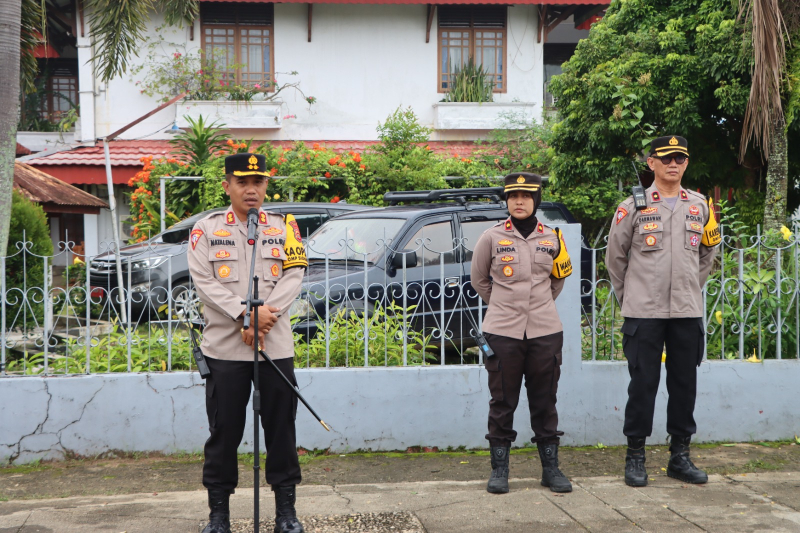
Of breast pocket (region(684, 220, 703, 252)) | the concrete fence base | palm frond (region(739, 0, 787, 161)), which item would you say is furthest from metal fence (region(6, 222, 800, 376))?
palm frond (region(739, 0, 787, 161))

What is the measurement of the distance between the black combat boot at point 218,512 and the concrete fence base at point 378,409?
1.43 metres

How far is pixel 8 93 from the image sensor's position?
6.28 meters

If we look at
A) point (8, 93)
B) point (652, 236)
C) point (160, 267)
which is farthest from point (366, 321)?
point (160, 267)

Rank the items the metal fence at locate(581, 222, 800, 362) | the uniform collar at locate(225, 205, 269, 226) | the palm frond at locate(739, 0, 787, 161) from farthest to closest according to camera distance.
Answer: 1. the palm frond at locate(739, 0, 787, 161)
2. the metal fence at locate(581, 222, 800, 362)
3. the uniform collar at locate(225, 205, 269, 226)

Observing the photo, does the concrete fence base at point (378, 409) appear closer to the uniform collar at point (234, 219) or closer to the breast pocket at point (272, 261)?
the breast pocket at point (272, 261)

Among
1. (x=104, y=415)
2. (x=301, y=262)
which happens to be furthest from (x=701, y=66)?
(x=104, y=415)

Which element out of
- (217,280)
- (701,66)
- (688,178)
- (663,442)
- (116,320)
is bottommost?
(663,442)

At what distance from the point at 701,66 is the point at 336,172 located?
5.72 m

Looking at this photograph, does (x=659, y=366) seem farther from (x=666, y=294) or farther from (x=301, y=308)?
(x=301, y=308)

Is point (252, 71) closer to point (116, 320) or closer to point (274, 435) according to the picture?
point (116, 320)

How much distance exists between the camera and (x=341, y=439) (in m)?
5.33

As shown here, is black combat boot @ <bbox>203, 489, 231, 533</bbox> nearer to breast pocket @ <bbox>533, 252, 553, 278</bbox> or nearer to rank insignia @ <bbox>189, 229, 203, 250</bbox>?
rank insignia @ <bbox>189, 229, 203, 250</bbox>

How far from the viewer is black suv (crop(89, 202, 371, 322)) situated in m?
5.36

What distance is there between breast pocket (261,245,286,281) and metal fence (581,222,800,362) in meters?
2.42
